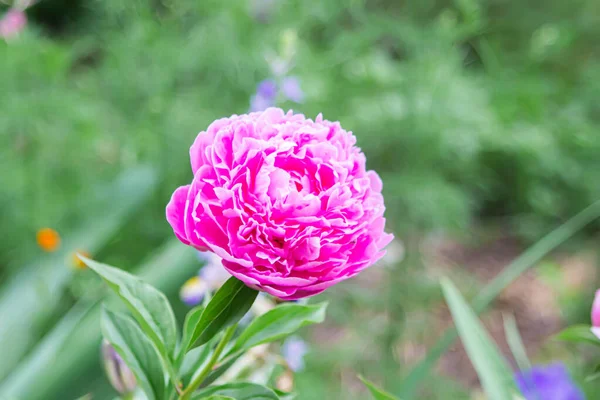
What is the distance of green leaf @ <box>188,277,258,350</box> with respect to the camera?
0.27m

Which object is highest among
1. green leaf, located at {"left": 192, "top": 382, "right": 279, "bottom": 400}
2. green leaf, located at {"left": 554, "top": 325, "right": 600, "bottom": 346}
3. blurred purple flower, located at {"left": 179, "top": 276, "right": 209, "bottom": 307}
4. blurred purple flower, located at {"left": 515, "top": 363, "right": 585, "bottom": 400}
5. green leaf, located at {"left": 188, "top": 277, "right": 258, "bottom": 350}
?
green leaf, located at {"left": 188, "top": 277, "right": 258, "bottom": 350}

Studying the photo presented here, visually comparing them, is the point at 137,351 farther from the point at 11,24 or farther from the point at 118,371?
the point at 11,24

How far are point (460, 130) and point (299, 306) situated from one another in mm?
992

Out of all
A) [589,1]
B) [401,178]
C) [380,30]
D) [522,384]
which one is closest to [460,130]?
[401,178]

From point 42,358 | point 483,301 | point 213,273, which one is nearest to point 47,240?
point 42,358

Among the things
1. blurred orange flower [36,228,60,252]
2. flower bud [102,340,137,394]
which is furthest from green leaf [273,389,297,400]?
blurred orange flower [36,228,60,252]

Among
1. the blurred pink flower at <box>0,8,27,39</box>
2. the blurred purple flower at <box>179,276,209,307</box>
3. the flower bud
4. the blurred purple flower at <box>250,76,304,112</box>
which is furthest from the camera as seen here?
the blurred pink flower at <box>0,8,27,39</box>

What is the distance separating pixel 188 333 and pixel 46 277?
60 centimetres

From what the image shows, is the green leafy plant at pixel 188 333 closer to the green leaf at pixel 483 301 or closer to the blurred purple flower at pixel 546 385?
the green leaf at pixel 483 301

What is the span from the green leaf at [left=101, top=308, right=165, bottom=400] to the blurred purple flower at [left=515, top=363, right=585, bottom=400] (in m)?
0.39

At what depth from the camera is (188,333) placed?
12.2 inches

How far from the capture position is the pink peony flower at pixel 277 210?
0.26 metres

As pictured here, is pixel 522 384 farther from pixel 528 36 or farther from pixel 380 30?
pixel 528 36

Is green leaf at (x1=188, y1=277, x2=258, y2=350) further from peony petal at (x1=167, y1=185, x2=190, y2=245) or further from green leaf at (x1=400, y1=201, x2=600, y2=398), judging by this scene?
green leaf at (x1=400, y1=201, x2=600, y2=398)
